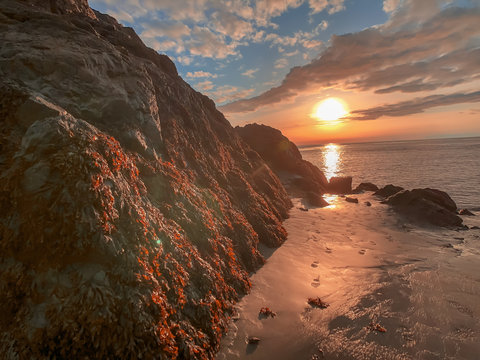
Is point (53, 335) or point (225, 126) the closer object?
point (53, 335)

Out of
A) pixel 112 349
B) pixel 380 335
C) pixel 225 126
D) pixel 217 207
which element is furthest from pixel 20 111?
pixel 225 126

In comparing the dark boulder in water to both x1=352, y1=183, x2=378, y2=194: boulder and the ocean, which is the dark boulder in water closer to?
the ocean

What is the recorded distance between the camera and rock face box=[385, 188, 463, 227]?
543 inches

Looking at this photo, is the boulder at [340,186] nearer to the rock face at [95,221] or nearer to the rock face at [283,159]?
the rock face at [283,159]

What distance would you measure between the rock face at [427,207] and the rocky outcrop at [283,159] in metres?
6.28

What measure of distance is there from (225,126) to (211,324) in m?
12.1

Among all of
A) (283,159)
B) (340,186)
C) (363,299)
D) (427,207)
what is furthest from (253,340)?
(340,186)

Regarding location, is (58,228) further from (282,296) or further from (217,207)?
(282,296)

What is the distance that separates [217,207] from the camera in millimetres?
8117

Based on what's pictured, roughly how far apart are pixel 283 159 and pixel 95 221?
831 inches

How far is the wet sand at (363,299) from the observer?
193 inches

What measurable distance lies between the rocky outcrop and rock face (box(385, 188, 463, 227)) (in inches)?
247

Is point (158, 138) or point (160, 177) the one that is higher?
point (158, 138)

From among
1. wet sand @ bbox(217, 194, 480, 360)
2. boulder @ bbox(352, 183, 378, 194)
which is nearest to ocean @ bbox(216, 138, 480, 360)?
wet sand @ bbox(217, 194, 480, 360)
